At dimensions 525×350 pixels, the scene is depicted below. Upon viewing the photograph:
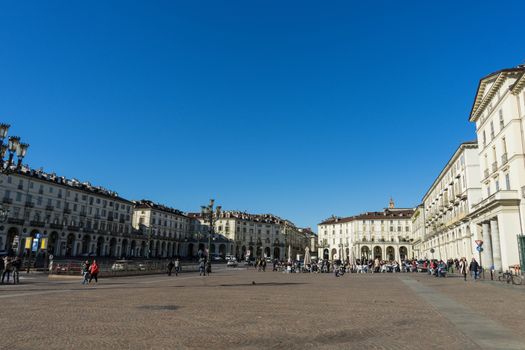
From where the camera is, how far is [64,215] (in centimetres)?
7875

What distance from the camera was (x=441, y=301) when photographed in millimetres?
15938

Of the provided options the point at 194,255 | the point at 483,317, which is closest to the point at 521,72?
the point at 483,317

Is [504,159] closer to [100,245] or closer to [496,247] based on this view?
[496,247]

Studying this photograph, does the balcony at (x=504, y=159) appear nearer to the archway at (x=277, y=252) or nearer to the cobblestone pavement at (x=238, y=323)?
the cobblestone pavement at (x=238, y=323)

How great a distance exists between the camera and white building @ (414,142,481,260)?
50675mm

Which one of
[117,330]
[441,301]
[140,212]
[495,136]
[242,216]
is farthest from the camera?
[242,216]

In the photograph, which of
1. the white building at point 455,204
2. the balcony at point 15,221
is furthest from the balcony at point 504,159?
the balcony at point 15,221

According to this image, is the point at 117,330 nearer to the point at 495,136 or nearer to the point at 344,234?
the point at 495,136

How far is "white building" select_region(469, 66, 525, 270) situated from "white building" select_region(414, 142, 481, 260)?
7.17 m

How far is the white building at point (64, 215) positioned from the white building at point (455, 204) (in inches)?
2320

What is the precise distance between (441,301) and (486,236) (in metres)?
31.0

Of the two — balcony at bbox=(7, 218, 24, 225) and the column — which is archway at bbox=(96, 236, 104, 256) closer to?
balcony at bbox=(7, 218, 24, 225)

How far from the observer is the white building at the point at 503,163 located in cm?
3462

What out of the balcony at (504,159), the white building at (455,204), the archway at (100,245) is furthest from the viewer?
the archway at (100,245)
